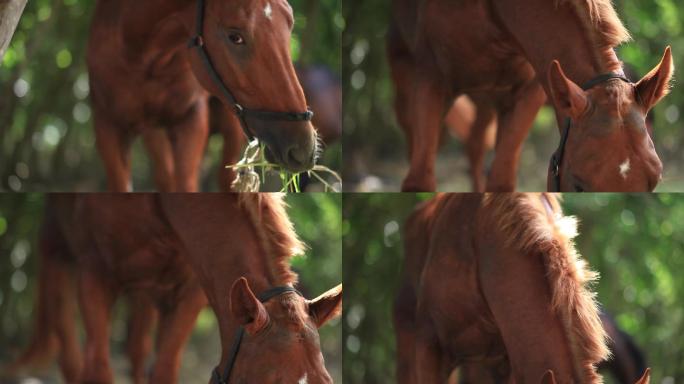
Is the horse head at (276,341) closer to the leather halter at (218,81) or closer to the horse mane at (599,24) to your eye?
the leather halter at (218,81)

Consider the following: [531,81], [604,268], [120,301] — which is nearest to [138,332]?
[120,301]

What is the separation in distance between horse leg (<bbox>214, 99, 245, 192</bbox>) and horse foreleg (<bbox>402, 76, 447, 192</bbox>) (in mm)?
287

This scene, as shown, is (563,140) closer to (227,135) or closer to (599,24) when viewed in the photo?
(599,24)

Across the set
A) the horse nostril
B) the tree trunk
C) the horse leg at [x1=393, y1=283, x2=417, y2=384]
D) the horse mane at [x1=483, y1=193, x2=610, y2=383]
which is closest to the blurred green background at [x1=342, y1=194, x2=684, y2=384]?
the horse leg at [x1=393, y1=283, x2=417, y2=384]

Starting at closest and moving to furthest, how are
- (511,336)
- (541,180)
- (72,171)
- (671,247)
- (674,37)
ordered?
(511,336)
(541,180)
(72,171)
(674,37)
(671,247)

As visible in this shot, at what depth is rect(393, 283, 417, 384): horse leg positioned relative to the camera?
5.74ft

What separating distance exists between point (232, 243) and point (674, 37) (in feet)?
3.10

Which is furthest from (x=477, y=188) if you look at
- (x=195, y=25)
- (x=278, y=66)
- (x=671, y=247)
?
(x=671, y=247)

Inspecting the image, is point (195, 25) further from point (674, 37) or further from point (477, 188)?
point (674, 37)

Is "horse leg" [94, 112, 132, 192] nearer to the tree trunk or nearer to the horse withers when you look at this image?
the tree trunk

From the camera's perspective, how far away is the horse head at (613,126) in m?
1.44

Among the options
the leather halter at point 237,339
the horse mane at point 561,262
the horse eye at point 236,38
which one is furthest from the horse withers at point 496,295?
the horse eye at point 236,38

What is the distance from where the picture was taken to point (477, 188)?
178 cm

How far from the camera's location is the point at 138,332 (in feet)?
5.94
